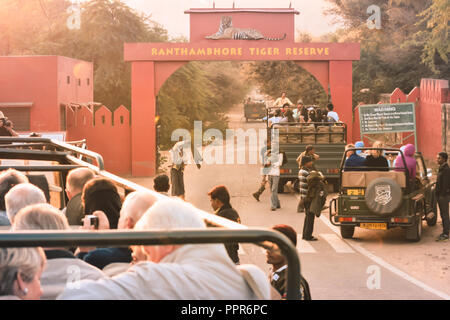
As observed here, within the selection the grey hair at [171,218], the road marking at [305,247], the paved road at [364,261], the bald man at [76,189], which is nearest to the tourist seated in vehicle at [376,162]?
the paved road at [364,261]

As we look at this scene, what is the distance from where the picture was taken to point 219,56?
81.1 ft

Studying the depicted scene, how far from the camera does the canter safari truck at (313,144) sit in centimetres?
2023

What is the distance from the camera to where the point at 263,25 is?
1012 inches

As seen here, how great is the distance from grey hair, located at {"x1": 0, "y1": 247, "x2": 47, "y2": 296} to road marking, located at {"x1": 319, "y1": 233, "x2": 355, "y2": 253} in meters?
10.5

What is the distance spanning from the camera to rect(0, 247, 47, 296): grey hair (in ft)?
8.39

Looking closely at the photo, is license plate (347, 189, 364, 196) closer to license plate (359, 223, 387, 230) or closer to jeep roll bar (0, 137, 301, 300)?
license plate (359, 223, 387, 230)

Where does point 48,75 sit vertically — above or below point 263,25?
below

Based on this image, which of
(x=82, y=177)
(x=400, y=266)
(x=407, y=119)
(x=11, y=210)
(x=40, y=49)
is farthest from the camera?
(x=40, y=49)

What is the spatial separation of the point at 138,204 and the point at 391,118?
20.2 metres

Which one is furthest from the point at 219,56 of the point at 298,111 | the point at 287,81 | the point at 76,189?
the point at 76,189

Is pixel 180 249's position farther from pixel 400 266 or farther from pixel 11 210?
pixel 400 266

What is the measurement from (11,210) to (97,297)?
215 cm

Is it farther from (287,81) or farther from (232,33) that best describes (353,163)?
(287,81)
